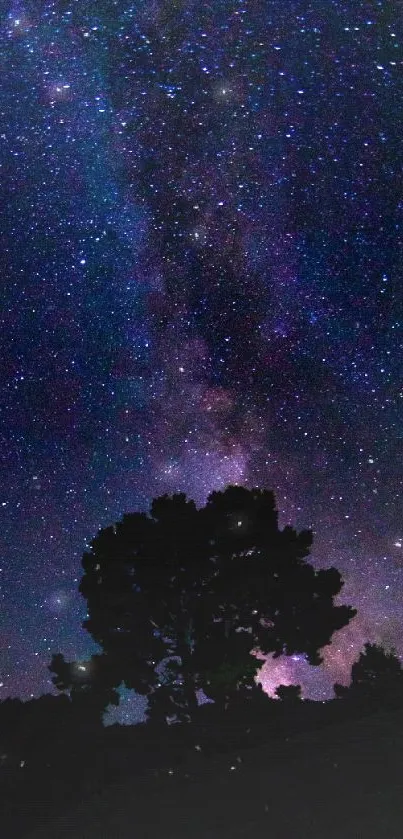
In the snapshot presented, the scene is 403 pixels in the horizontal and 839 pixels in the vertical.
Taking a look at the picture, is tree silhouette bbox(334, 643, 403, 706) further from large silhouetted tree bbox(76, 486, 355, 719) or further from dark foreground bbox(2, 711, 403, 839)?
dark foreground bbox(2, 711, 403, 839)

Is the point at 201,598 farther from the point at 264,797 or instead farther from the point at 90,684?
the point at 264,797

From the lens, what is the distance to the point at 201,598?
2444 cm

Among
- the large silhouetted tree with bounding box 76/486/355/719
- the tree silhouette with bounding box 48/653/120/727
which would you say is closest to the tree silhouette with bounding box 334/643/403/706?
the large silhouetted tree with bounding box 76/486/355/719

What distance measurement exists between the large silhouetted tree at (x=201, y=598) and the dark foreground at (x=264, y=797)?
23.3 feet

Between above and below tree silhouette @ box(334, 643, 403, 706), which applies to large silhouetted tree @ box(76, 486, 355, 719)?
above

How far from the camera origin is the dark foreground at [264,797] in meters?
8.16

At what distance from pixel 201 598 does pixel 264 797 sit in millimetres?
14347

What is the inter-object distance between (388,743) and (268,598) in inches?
473

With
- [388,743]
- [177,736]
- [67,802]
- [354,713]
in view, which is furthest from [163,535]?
[388,743]

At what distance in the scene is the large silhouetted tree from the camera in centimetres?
2364

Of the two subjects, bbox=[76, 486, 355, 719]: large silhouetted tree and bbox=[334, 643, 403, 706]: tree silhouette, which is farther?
bbox=[334, 643, 403, 706]: tree silhouette

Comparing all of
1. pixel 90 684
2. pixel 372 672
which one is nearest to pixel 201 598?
pixel 90 684

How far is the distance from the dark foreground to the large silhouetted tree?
23.3 feet

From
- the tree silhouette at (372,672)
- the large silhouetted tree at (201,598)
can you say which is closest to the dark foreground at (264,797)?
the large silhouetted tree at (201,598)
